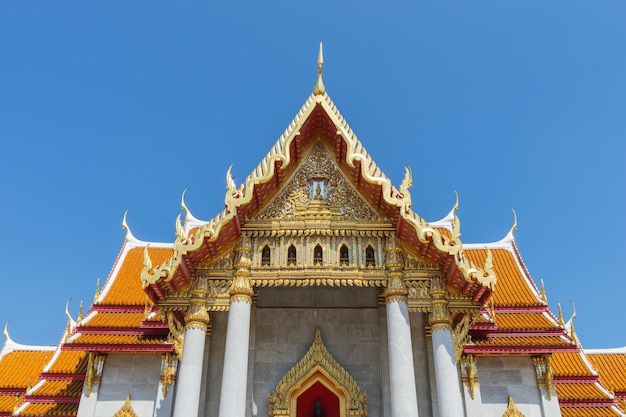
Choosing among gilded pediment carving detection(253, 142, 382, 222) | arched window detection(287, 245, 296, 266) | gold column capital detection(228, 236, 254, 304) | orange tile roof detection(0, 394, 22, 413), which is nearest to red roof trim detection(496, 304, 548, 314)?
gilded pediment carving detection(253, 142, 382, 222)

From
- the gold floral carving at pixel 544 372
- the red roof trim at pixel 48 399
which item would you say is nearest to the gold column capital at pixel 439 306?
the gold floral carving at pixel 544 372

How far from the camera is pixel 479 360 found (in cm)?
1284

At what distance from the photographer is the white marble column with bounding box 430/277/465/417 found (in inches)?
370

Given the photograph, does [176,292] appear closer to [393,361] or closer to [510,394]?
[393,361]

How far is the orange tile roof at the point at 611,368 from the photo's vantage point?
16.4 metres

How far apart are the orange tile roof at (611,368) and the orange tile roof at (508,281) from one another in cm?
337

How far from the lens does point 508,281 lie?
631 inches

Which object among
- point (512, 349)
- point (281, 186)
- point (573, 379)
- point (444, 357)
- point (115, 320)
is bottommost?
point (444, 357)

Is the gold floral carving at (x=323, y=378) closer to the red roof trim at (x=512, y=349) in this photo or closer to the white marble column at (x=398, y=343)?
the white marble column at (x=398, y=343)

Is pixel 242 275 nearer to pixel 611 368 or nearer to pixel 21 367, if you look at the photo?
pixel 21 367

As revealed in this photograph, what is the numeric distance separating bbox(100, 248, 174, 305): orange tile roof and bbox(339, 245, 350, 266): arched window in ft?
18.3

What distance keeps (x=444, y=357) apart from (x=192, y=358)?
453cm

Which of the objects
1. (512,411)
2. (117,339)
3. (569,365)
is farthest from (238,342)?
(569,365)

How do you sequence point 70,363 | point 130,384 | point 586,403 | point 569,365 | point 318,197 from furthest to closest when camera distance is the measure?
point 70,363, point 569,365, point 586,403, point 130,384, point 318,197
